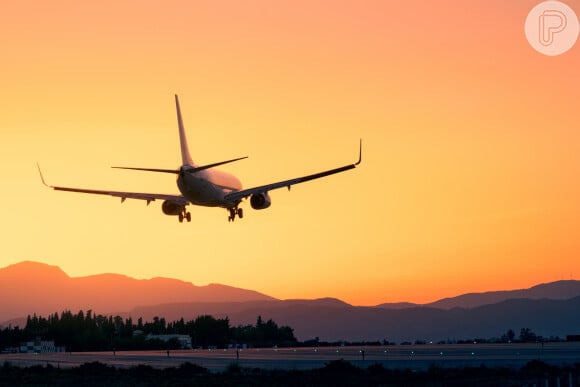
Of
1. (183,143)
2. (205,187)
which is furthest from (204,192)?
(183,143)

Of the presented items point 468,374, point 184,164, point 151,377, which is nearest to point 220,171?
point 184,164

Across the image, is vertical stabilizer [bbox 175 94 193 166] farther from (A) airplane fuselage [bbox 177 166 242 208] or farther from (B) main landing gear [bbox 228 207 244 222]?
(B) main landing gear [bbox 228 207 244 222]

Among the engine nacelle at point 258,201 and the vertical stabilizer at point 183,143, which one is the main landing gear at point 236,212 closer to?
the engine nacelle at point 258,201

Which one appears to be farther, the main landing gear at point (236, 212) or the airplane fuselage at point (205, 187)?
the main landing gear at point (236, 212)

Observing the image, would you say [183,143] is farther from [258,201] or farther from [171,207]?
[258,201]

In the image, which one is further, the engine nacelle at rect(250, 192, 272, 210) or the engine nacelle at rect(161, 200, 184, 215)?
the engine nacelle at rect(250, 192, 272, 210)

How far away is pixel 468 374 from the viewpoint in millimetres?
97188

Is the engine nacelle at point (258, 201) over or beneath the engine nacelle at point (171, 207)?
over

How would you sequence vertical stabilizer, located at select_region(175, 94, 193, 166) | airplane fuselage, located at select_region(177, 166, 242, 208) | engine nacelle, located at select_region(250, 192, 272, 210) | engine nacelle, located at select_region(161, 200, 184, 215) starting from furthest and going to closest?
vertical stabilizer, located at select_region(175, 94, 193, 166), engine nacelle, located at select_region(250, 192, 272, 210), engine nacelle, located at select_region(161, 200, 184, 215), airplane fuselage, located at select_region(177, 166, 242, 208)

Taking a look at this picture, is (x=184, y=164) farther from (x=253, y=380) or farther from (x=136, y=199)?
(x=253, y=380)

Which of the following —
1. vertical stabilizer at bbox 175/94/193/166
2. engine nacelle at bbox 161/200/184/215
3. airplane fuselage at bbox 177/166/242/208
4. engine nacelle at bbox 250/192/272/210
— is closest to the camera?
airplane fuselage at bbox 177/166/242/208

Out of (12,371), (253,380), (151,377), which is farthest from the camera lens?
(12,371)

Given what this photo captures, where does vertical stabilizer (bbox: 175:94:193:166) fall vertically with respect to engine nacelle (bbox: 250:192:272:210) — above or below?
above

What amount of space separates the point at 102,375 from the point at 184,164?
24.5 m
